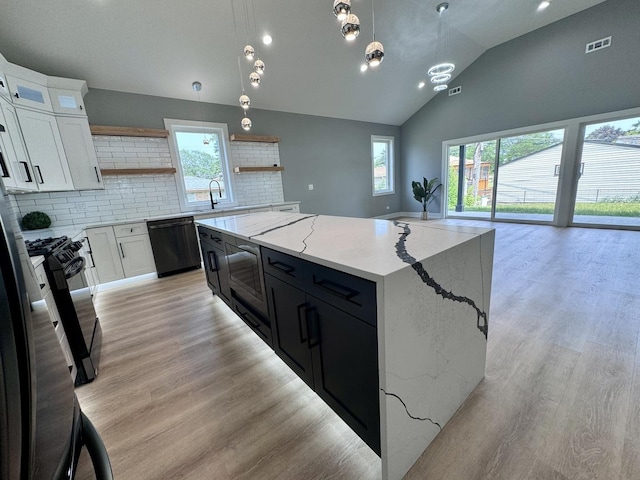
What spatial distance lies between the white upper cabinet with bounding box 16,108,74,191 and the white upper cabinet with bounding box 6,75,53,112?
0.25ft

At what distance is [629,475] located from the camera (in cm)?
101

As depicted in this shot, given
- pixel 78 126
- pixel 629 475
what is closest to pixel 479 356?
pixel 629 475

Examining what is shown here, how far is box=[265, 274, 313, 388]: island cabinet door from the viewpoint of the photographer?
127 cm

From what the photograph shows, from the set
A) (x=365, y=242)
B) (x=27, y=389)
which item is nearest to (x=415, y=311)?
(x=365, y=242)

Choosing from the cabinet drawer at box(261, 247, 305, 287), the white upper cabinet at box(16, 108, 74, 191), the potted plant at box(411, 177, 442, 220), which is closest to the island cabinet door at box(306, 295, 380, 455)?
the cabinet drawer at box(261, 247, 305, 287)

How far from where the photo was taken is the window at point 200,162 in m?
4.14

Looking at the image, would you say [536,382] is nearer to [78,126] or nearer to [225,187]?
[225,187]

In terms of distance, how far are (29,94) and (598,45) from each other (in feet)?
26.6

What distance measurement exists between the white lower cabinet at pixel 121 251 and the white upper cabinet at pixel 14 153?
776 mm

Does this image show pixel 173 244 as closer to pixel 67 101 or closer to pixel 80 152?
pixel 80 152

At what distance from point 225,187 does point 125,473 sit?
13.6ft

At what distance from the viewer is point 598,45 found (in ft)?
13.9

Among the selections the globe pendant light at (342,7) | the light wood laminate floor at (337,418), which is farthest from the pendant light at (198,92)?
the globe pendant light at (342,7)

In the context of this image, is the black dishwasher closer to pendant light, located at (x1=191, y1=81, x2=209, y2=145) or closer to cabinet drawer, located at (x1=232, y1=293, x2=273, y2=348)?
pendant light, located at (x1=191, y1=81, x2=209, y2=145)
